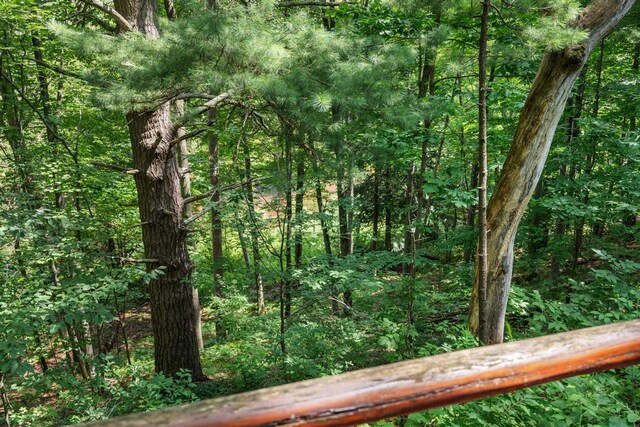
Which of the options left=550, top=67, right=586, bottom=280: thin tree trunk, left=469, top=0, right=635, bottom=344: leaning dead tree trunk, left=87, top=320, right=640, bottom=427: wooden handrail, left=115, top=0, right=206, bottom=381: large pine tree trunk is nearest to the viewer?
left=87, top=320, right=640, bottom=427: wooden handrail

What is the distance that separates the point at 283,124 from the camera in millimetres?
4062

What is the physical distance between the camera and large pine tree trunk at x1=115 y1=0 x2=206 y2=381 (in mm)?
4883

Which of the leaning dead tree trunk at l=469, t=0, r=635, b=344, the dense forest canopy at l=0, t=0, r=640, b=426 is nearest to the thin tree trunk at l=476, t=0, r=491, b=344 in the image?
the dense forest canopy at l=0, t=0, r=640, b=426

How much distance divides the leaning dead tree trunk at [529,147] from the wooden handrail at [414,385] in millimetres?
2938

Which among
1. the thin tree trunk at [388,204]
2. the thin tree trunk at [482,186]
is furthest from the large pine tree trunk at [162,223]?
the thin tree trunk at [388,204]

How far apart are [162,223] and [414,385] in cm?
468

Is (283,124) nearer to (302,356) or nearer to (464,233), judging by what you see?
(302,356)

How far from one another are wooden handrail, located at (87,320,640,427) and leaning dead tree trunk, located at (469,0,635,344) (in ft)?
9.64

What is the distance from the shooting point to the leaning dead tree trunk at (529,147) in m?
3.66

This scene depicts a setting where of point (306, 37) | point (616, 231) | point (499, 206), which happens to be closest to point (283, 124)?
point (306, 37)

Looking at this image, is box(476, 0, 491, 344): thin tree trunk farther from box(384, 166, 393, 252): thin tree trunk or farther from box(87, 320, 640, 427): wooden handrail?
box(384, 166, 393, 252): thin tree trunk

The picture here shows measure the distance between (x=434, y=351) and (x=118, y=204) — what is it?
23.3 ft

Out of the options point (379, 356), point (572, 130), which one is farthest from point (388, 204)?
point (379, 356)

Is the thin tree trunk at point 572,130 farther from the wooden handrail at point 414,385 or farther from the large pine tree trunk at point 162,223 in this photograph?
the large pine tree trunk at point 162,223
